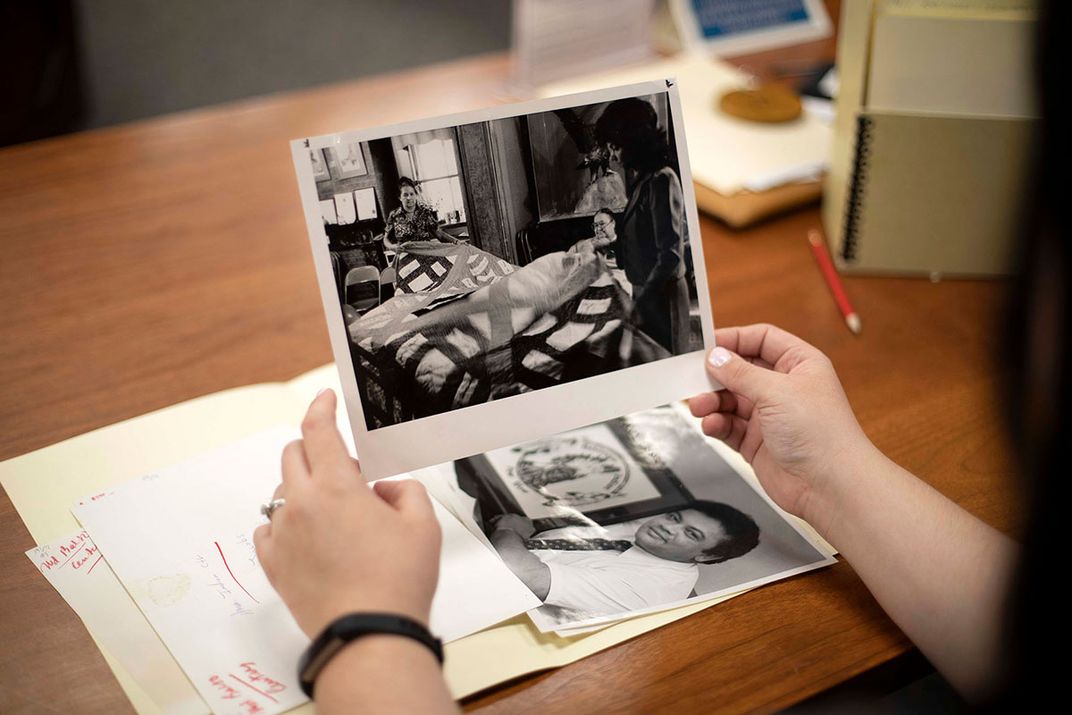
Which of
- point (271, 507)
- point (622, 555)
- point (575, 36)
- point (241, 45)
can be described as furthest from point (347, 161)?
point (241, 45)

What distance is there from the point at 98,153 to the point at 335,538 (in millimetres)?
973

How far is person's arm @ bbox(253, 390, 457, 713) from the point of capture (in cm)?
55

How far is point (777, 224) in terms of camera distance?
122 centimetres

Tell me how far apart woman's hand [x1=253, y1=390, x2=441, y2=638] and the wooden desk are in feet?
0.37

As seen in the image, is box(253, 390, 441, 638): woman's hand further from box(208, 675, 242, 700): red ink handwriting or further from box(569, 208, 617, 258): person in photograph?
box(569, 208, 617, 258): person in photograph

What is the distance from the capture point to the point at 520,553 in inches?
28.9

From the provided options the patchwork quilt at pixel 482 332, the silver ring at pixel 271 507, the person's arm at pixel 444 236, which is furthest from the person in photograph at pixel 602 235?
the silver ring at pixel 271 507

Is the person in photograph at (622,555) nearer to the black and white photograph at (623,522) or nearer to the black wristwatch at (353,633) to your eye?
the black and white photograph at (623,522)

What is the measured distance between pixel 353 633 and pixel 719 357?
0.40m

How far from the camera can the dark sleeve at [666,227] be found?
796mm

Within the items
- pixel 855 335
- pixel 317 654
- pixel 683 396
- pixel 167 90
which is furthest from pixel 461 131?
pixel 167 90

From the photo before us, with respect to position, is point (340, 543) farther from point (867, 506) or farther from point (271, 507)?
point (867, 506)

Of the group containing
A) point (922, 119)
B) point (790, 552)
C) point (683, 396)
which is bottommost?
point (790, 552)

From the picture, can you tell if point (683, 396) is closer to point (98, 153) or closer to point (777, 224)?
point (777, 224)
